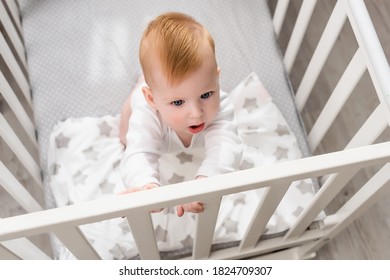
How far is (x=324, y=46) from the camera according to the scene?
1034mm

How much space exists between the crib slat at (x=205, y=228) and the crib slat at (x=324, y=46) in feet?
1.53

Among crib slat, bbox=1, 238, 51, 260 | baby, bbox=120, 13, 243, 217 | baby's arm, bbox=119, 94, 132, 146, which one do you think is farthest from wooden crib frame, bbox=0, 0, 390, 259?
baby's arm, bbox=119, 94, 132, 146

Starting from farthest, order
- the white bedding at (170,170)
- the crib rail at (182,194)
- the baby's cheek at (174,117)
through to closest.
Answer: the white bedding at (170,170), the baby's cheek at (174,117), the crib rail at (182,194)

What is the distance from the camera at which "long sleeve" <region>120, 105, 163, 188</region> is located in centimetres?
90

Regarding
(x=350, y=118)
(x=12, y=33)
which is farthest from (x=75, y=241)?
(x=350, y=118)

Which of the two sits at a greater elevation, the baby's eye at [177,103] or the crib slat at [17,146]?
the crib slat at [17,146]

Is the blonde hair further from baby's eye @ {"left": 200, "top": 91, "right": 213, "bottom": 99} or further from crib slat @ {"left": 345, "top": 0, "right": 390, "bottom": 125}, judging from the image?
crib slat @ {"left": 345, "top": 0, "right": 390, "bottom": 125}

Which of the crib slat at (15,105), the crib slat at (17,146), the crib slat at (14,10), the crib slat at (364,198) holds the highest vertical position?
the crib slat at (14,10)

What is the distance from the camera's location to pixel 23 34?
1.31 meters

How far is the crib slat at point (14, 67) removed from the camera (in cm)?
111

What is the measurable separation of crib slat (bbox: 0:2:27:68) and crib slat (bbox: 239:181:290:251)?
74 cm

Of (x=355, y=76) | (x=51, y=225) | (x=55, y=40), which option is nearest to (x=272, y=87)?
(x=355, y=76)

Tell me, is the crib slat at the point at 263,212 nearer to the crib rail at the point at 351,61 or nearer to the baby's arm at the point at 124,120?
the crib rail at the point at 351,61

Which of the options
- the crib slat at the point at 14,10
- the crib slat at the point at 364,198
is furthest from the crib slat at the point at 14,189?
the crib slat at the point at 364,198
